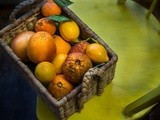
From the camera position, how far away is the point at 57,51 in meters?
0.99

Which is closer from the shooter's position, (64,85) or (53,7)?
(64,85)

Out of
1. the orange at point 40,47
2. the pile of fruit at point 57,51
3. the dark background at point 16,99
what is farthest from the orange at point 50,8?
the dark background at point 16,99

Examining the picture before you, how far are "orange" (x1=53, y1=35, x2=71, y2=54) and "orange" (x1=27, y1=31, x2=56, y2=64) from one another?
0.04m

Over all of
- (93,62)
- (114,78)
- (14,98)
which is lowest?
(14,98)

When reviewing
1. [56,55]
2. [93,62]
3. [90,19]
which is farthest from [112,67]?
[90,19]

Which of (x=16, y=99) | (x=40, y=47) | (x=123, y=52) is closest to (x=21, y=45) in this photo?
(x=40, y=47)

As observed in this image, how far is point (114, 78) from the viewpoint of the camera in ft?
3.59

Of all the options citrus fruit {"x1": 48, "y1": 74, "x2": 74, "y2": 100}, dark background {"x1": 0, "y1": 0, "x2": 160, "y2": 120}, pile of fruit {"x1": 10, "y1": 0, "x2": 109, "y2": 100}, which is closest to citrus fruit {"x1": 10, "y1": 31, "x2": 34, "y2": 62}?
pile of fruit {"x1": 10, "y1": 0, "x2": 109, "y2": 100}

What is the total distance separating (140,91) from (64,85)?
282 mm

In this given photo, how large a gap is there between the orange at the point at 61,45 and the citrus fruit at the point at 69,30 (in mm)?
13

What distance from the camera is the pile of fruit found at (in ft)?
3.00

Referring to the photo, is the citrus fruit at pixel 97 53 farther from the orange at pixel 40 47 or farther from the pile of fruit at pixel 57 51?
the orange at pixel 40 47

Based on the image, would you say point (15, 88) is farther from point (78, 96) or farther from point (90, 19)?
point (78, 96)

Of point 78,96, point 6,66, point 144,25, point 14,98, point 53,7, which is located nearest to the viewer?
point 78,96
